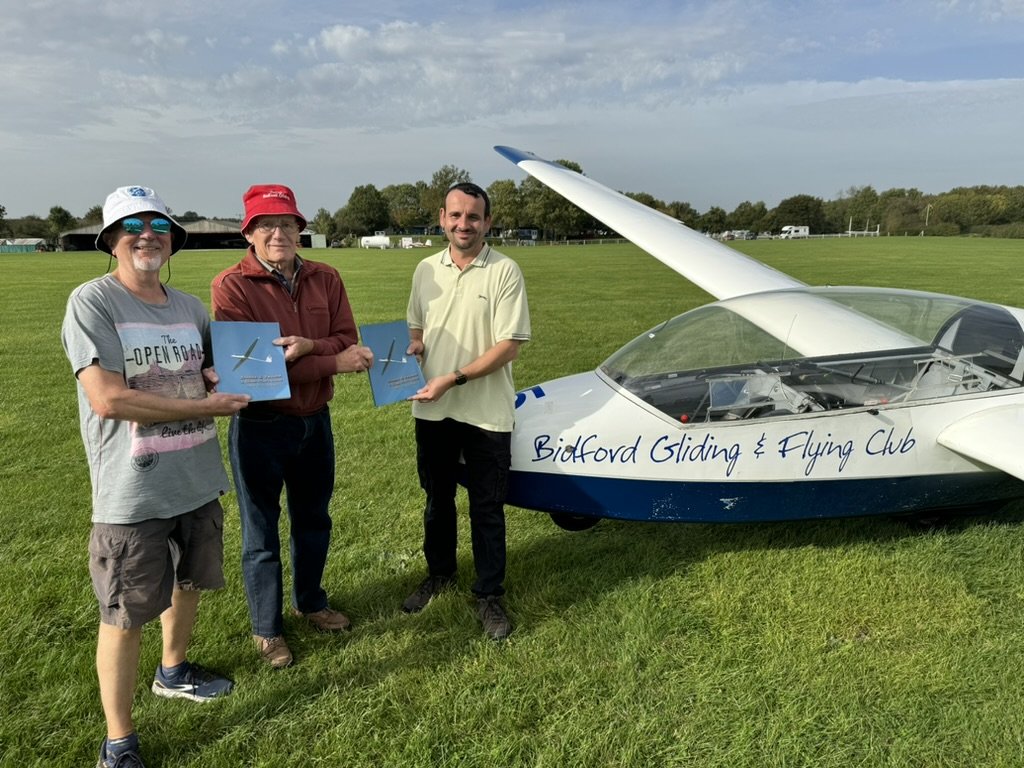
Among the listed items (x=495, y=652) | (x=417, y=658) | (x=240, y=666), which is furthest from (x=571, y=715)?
(x=240, y=666)

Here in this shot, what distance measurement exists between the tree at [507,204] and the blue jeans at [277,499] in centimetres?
10197

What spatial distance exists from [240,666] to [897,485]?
11.6ft

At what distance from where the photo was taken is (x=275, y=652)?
Answer: 2924mm

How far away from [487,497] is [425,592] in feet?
2.33

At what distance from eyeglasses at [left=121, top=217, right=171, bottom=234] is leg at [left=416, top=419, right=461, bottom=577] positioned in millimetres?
1434

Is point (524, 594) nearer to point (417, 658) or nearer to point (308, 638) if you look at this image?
point (417, 658)

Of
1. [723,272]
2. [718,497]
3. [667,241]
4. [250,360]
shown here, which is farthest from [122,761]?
[723,272]

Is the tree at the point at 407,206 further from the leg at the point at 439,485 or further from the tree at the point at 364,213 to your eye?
the leg at the point at 439,485

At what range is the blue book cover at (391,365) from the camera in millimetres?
2838

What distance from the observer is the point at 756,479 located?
3.42 meters

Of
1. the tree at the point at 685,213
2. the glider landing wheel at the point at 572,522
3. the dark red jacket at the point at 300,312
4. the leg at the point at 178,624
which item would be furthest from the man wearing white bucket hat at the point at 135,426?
the tree at the point at 685,213

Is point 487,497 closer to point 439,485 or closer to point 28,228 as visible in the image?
point 439,485

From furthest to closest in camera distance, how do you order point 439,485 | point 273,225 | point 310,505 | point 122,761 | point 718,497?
point 718,497, point 439,485, point 310,505, point 273,225, point 122,761

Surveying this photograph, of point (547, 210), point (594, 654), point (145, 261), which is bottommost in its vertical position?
point (594, 654)
